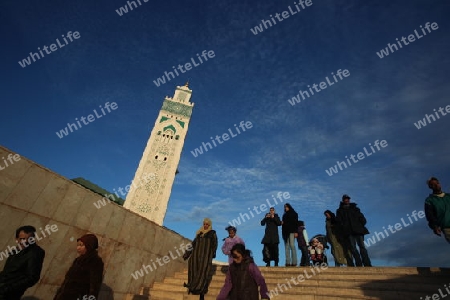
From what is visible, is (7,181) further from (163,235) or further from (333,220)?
(333,220)

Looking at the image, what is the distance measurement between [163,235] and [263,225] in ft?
9.05

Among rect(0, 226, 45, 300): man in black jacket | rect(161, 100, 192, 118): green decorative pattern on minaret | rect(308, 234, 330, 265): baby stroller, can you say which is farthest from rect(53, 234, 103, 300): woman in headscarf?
rect(161, 100, 192, 118): green decorative pattern on minaret

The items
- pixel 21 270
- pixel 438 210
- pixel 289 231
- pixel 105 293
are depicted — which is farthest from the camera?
pixel 289 231

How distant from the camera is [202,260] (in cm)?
458

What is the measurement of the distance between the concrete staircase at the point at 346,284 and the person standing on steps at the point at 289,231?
2.76 ft

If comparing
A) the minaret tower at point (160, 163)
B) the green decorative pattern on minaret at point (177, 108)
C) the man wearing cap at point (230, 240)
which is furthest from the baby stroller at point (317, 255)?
the green decorative pattern on minaret at point (177, 108)

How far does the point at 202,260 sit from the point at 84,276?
233cm

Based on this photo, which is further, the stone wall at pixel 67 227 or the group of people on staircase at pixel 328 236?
the group of people on staircase at pixel 328 236

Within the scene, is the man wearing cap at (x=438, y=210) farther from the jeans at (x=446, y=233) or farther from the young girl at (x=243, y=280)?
the young girl at (x=243, y=280)

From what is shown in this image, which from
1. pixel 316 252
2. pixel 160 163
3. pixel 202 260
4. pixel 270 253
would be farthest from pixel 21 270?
pixel 160 163

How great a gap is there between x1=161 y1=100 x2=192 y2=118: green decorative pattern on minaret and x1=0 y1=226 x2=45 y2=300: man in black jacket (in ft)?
90.0

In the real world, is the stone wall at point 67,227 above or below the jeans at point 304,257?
below

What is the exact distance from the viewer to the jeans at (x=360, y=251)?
5586 mm

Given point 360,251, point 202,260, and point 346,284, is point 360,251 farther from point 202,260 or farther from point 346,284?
point 202,260
